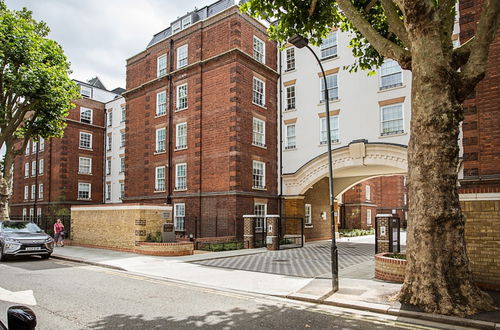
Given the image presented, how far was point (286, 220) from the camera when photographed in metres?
24.8

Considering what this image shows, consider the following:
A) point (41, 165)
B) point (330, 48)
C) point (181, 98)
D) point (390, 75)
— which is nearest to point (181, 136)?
point (181, 98)

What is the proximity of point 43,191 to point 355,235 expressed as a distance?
A: 32.6 metres

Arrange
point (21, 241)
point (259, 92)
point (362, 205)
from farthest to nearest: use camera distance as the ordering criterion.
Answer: point (362, 205) < point (259, 92) < point (21, 241)

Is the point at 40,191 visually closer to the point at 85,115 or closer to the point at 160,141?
the point at 85,115

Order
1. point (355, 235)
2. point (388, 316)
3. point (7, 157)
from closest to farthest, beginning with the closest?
point (388, 316) < point (7, 157) < point (355, 235)

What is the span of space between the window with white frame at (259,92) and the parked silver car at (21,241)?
14.5 metres

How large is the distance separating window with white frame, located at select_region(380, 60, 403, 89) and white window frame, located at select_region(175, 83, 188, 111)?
42.1 ft

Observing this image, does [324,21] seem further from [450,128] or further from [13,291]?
[13,291]

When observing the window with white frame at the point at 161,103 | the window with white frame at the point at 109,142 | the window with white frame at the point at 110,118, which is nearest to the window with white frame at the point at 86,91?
the window with white frame at the point at 110,118

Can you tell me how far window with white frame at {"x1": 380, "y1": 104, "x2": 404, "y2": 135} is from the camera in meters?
19.8

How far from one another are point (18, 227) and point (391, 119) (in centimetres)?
1988

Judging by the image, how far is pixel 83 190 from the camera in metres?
38.4

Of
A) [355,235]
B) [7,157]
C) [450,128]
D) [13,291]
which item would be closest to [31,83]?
[7,157]

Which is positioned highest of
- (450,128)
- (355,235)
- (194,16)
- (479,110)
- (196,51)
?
(194,16)
